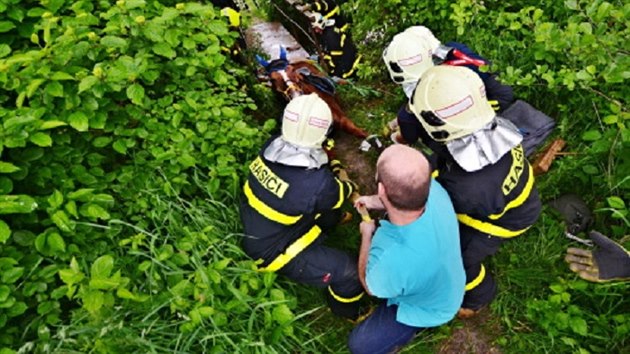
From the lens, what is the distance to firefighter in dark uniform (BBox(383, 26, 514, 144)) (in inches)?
145

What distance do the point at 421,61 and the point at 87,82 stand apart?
2463mm

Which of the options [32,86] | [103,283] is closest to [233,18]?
[32,86]

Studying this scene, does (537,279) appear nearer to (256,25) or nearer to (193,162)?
(193,162)

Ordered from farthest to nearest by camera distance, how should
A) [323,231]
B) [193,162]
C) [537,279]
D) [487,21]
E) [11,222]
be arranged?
[487,21] → [323,231] → [537,279] → [193,162] → [11,222]

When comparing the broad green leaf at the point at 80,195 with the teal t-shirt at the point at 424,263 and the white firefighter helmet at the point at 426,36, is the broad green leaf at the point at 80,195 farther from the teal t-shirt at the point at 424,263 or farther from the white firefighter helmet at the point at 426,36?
the white firefighter helmet at the point at 426,36

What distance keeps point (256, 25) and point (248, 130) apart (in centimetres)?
499

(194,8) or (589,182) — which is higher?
(194,8)

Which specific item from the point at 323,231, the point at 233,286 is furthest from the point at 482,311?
the point at 233,286

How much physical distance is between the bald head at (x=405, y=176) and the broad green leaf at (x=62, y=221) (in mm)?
1690

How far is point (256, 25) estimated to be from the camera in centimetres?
785

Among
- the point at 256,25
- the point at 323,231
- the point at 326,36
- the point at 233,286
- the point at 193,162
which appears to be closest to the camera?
the point at 233,286

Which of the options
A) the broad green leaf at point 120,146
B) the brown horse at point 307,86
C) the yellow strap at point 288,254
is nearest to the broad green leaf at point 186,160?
the broad green leaf at point 120,146

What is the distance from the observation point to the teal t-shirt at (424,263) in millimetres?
2445

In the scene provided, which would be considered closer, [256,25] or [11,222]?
[11,222]
